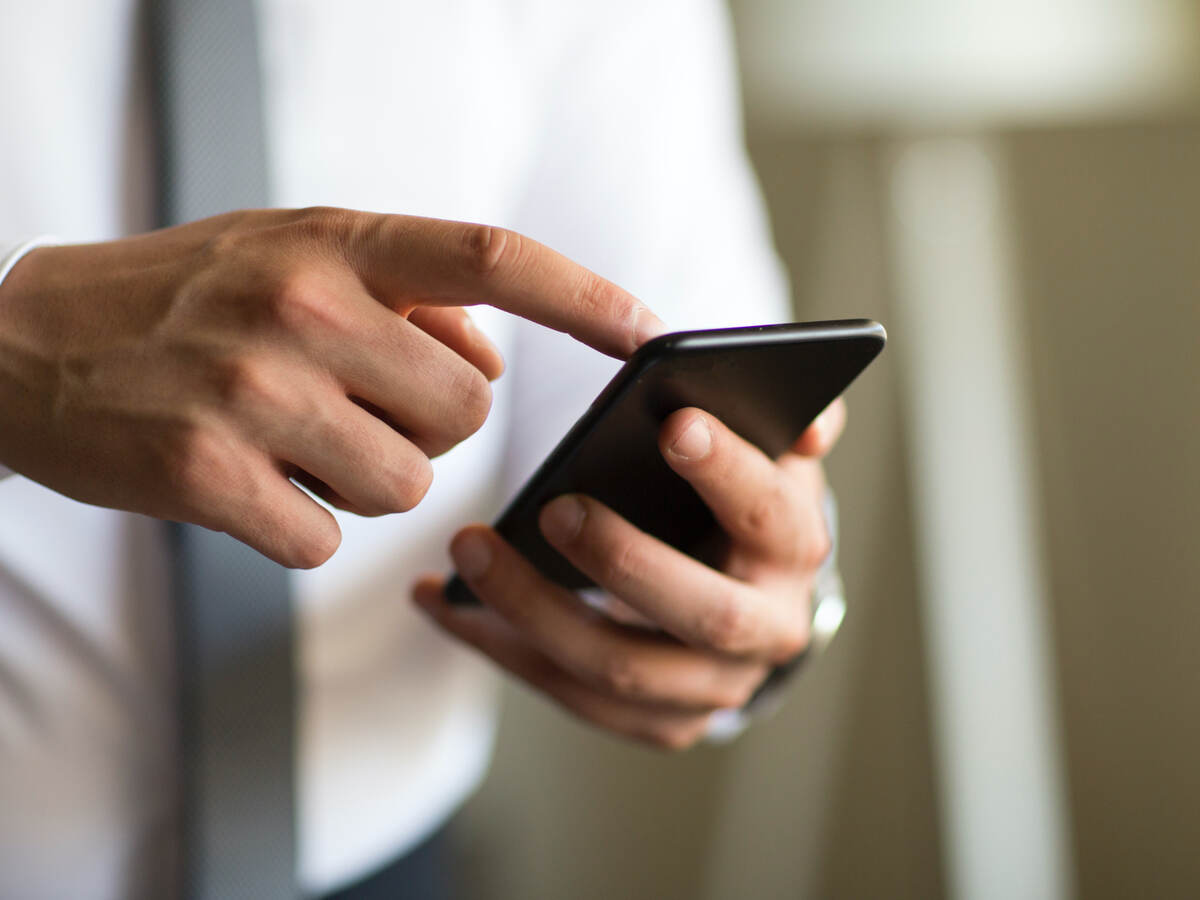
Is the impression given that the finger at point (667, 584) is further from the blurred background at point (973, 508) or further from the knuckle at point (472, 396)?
the blurred background at point (973, 508)

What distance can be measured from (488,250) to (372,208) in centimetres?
40

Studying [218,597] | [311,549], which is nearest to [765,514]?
[311,549]

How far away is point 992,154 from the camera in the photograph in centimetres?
150

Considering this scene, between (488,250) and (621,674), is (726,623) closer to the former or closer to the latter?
(621,674)

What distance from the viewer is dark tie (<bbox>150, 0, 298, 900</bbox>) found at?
1.83ft

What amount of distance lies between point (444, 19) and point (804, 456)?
1.58ft

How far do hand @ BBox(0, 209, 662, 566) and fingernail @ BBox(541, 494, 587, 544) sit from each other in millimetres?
103

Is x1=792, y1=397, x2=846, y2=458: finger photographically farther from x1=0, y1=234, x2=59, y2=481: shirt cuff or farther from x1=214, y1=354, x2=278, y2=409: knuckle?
x1=0, y1=234, x2=59, y2=481: shirt cuff

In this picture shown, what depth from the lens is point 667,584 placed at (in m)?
0.50

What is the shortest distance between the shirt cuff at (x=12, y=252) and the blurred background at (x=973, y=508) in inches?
54.1

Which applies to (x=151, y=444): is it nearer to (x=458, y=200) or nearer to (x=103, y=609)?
(x=103, y=609)

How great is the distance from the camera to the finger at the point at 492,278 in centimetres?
33

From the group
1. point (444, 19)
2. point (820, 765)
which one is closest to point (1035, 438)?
point (820, 765)

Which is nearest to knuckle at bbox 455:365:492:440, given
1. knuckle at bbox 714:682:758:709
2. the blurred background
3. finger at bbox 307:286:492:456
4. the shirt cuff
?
finger at bbox 307:286:492:456
